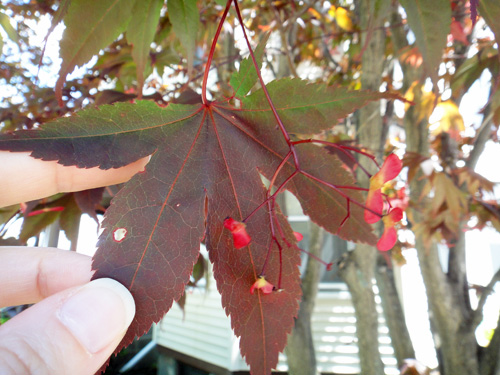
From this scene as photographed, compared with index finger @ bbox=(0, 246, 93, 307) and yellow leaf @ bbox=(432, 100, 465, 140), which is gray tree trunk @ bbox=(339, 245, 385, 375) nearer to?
yellow leaf @ bbox=(432, 100, 465, 140)

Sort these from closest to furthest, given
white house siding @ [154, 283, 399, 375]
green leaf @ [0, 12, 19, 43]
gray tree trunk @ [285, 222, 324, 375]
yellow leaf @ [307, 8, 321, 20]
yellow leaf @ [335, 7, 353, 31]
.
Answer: green leaf @ [0, 12, 19, 43]
gray tree trunk @ [285, 222, 324, 375]
yellow leaf @ [335, 7, 353, 31]
yellow leaf @ [307, 8, 321, 20]
white house siding @ [154, 283, 399, 375]

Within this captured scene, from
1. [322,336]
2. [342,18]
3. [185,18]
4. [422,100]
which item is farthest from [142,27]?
[322,336]

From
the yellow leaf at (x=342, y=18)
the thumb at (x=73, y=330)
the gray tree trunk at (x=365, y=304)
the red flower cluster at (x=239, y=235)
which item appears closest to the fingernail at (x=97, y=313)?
the thumb at (x=73, y=330)

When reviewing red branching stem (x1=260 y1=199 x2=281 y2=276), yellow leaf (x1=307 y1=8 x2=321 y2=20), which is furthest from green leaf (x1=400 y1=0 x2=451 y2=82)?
yellow leaf (x1=307 y1=8 x2=321 y2=20)

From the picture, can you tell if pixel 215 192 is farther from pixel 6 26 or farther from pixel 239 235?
pixel 6 26

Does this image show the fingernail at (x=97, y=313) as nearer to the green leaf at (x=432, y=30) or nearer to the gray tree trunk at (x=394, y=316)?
the green leaf at (x=432, y=30)
